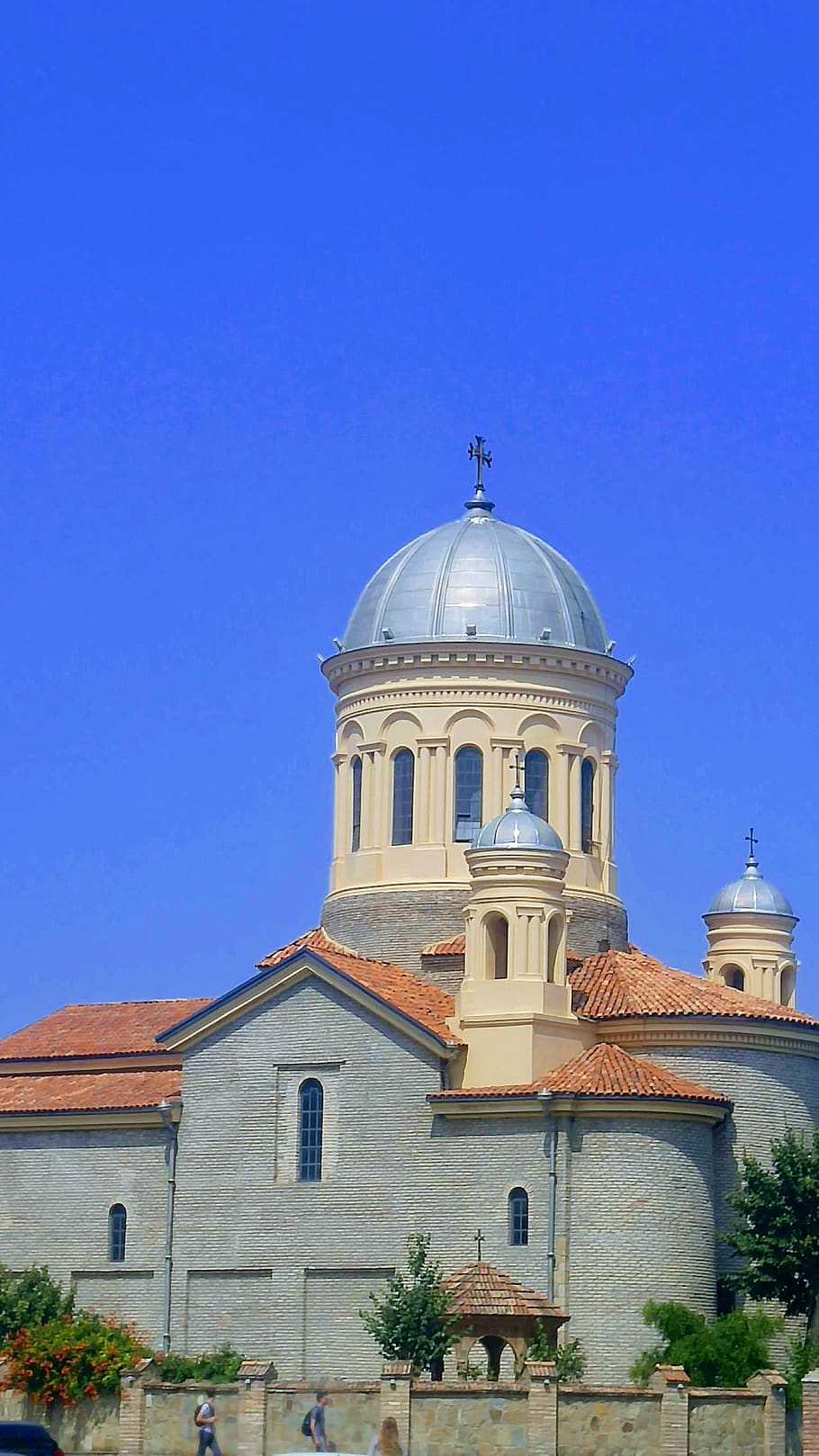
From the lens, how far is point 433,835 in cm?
4775

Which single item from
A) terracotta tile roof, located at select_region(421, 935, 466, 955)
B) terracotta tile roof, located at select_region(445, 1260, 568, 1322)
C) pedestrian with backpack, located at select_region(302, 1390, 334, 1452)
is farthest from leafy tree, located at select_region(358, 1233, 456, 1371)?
terracotta tile roof, located at select_region(421, 935, 466, 955)

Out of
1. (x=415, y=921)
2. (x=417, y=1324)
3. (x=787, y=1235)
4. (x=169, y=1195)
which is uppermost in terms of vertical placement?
(x=415, y=921)

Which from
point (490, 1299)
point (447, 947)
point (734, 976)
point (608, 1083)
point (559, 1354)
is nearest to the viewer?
point (490, 1299)

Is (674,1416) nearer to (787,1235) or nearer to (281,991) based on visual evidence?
(787,1235)

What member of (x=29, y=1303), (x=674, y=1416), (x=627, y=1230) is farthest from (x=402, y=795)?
(x=674, y=1416)

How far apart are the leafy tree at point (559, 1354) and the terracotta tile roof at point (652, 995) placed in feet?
20.8

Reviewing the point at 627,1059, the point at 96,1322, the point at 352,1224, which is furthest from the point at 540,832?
the point at 96,1322

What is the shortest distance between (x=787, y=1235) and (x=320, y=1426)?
923cm

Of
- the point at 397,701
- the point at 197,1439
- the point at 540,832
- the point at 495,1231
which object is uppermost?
the point at 397,701

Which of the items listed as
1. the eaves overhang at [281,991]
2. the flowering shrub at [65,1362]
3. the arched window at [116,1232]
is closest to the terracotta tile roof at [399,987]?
the eaves overhang at [281,991]

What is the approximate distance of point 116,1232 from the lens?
46.3 m

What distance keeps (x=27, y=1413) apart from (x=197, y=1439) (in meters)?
4.65

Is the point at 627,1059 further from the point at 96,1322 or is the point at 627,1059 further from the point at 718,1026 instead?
the point at 96,1322

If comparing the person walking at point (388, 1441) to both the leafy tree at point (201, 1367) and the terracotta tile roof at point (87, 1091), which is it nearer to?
the leafy tree at point (201, 1367)
